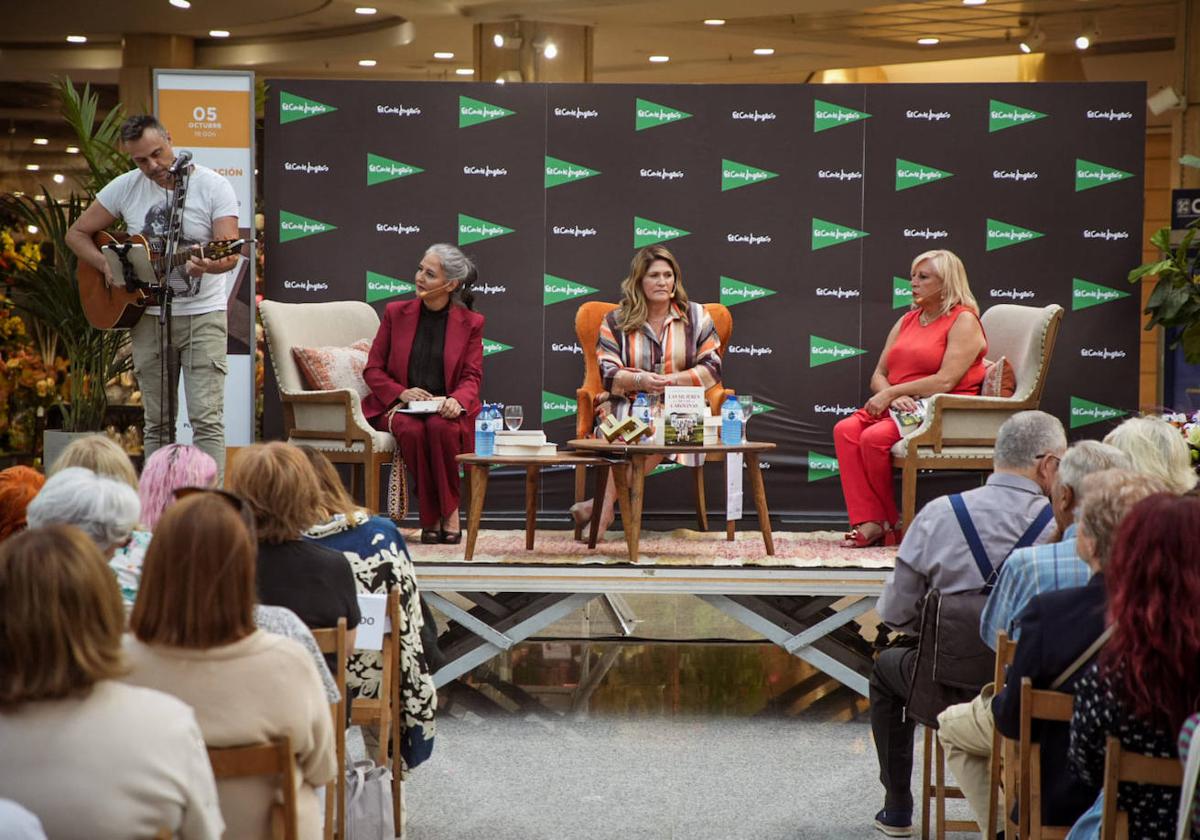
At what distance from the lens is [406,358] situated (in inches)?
260

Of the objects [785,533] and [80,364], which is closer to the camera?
[785,533]

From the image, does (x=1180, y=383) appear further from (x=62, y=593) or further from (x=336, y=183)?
(x=62, y=593)

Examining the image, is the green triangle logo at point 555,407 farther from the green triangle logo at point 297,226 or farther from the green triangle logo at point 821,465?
the green triangle logo at point 297,226

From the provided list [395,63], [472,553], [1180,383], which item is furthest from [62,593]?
[395,63]

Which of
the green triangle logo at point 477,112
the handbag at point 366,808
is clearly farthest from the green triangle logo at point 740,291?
the handbag at point 366,808

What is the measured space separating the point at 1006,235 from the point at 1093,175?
563mm

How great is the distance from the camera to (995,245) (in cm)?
786

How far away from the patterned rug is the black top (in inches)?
27.4

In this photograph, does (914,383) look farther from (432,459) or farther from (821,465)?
(432,459)

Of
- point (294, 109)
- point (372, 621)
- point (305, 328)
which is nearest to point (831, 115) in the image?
point (294, 109)

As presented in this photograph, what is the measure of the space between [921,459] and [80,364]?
4.58 meters

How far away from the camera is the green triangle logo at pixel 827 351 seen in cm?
787

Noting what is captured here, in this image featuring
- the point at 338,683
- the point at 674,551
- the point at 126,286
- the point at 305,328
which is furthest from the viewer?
the point at 305,328

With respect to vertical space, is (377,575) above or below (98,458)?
below
